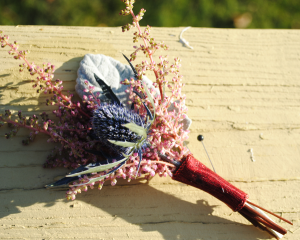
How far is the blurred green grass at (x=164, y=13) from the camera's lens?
1848 mm

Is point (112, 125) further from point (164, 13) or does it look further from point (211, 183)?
point (164, 13)

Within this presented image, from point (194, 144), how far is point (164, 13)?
4.07ft

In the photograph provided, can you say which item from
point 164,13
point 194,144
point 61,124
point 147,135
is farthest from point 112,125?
point 164,13

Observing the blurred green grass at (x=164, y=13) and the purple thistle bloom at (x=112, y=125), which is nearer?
the purple thistle bloom at (x=112, y=125)

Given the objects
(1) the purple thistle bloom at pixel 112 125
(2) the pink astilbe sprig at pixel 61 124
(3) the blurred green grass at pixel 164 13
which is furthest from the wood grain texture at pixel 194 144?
(3) the blurred green grass at pixel 164 13

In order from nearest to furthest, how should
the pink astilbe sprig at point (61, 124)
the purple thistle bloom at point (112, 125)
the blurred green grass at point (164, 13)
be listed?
the purple thistle bloom at point (112, 125)
the pink astilbe sprig at point (61, 124)
the blurred green grass at point (164, 13)

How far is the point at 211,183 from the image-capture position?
93 cm

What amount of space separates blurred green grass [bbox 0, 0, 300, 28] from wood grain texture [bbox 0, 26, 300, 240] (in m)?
0.76

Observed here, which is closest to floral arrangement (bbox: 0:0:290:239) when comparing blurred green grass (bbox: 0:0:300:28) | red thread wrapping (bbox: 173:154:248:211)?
red thread wrapping (bbox: 173:154:248:211)

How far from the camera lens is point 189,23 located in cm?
191

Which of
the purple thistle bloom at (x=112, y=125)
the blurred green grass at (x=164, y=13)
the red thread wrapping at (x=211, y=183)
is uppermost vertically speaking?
the blurred green grass at (x=164, y=13)

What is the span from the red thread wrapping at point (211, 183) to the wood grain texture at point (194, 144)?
0.25 ft

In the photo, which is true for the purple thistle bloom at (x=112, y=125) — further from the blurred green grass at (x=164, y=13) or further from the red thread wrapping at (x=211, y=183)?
the blurred green grass at (x=164, y=13)

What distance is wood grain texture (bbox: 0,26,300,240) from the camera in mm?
944
